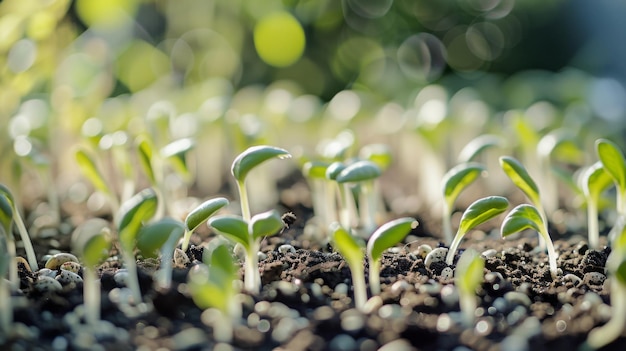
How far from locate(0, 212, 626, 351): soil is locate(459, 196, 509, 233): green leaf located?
0.27 ft

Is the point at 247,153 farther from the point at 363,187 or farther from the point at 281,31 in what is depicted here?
the point at 281,31

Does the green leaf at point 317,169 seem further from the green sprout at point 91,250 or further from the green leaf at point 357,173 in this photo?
the green sprout at point 91,250

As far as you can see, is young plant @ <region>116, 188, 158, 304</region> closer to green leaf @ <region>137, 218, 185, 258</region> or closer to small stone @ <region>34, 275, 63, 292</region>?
green leaf @ <region>137, 218, 185, 258</region>

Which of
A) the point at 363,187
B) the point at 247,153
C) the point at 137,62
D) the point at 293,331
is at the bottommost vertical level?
the point at 293,331

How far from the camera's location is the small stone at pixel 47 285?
1059 millimetres

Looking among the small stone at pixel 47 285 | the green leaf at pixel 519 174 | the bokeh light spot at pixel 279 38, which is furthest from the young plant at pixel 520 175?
the bokeh light spot at pixel 279 38

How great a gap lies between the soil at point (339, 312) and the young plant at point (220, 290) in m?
0.02

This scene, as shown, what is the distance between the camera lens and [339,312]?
1.00 metres

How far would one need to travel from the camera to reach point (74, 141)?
2.23 metres

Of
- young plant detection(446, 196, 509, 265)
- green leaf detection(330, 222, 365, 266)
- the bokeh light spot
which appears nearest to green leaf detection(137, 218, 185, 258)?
green leaf detection(330, 222, 365, 266)

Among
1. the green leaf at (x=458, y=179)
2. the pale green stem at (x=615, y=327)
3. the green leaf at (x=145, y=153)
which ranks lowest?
the pale green stem at (x=615, y=327)

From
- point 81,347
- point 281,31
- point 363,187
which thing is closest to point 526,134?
point 363,187

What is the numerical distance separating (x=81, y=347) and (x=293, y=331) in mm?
269

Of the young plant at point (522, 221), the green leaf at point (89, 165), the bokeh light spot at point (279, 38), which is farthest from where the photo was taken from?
the bokeh light spot at point (279, 38)
